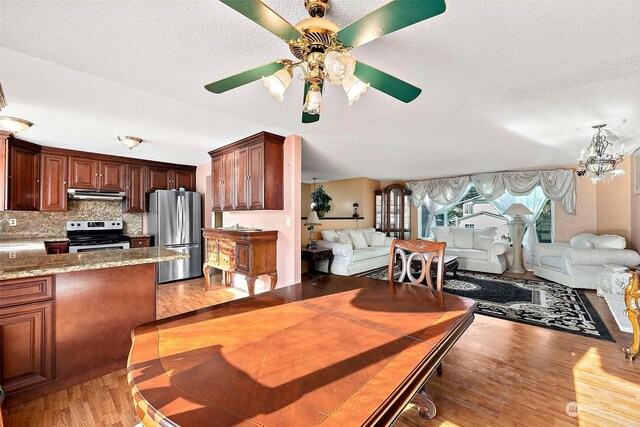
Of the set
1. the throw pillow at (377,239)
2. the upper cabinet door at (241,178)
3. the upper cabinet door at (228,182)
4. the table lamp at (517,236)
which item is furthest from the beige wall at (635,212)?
the upper cabinet door at (228,182)

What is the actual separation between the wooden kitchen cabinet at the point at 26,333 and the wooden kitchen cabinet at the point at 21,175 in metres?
3.06

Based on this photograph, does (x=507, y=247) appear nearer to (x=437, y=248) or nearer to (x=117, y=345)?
(x=437, y=248)

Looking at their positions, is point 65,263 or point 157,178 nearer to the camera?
point 65,263

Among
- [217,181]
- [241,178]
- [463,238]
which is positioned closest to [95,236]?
[217,181]

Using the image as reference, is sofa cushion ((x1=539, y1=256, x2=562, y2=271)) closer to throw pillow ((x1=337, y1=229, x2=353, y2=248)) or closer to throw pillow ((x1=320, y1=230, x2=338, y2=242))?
throw pillow ((x1=337, y1=229, x2=353, y2=248))

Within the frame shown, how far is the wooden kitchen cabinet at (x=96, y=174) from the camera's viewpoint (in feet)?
14.2

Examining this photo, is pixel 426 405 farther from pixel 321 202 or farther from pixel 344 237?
pixel 321 202

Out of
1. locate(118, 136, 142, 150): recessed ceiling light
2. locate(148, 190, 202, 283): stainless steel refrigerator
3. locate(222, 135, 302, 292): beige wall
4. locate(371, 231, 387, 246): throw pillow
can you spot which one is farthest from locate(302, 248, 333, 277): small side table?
locate(118, 136, 142, 150): recessed ceiling light

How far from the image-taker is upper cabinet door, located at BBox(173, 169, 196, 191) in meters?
5.35

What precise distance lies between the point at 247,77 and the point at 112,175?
465 centimetres

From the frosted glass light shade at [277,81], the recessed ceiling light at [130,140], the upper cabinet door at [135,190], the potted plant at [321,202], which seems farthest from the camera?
the potted plant at [321,202]

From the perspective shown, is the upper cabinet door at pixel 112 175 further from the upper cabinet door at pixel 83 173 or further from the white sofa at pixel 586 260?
the white sofa at pixel 586 260

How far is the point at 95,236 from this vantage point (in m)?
4.61

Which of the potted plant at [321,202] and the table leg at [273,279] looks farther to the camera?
the potted plant at [321,202]
